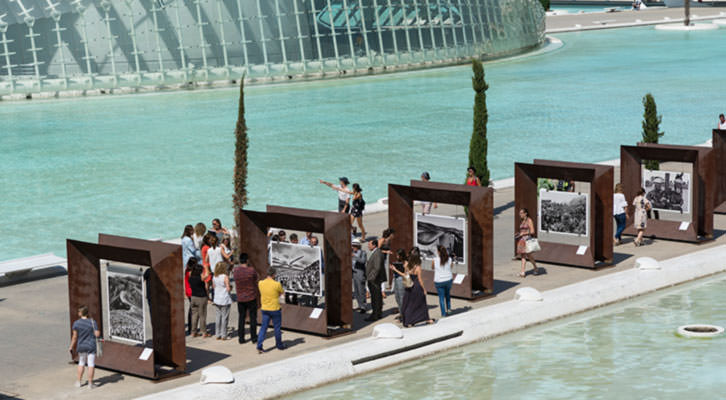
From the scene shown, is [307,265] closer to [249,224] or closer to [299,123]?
[249,224]

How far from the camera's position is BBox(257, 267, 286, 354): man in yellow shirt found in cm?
1628

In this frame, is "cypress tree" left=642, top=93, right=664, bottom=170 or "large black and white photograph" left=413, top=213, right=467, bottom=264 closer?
"large black and white photograph" left=413, top=213, right=467, bottom=264

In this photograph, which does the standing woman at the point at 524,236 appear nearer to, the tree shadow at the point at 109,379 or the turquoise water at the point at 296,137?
the tree shadow at the point at 109,379

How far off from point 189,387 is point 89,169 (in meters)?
22.8

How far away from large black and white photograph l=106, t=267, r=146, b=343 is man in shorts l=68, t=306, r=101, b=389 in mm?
668

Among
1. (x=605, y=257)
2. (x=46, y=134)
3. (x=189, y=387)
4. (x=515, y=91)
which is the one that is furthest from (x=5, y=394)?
(x=515, y=91)

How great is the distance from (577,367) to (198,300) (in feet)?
18.5

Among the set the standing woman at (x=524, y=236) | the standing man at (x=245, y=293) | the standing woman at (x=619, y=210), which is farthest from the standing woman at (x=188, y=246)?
the standing woman at (x=619, y=210)

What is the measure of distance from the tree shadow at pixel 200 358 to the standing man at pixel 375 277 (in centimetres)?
273

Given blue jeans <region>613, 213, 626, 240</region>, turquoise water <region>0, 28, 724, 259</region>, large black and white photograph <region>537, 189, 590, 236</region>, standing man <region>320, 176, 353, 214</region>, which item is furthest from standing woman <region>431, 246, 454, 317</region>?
turquoise water <region>0, 28, 724, 259</region>

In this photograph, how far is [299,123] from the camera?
44500 millimetres

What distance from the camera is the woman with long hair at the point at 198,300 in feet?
55.4

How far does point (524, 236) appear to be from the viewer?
20.6 meters

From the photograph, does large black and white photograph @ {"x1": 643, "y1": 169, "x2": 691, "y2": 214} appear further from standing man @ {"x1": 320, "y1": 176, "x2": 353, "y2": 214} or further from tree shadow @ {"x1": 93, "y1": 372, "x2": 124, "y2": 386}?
tree shadow @ {"x1": 93, "y1": 372, "x2": 124, "y2": 386}
